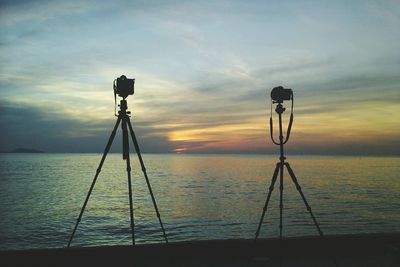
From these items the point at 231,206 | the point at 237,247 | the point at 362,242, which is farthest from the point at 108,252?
the point at 231,206

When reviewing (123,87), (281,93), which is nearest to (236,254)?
(281,93)

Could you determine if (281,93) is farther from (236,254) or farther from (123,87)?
(236,254)

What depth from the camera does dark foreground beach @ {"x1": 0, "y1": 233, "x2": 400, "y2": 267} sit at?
16.3 ft

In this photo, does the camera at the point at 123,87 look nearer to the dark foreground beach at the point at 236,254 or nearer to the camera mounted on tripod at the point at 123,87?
the camera mounted on tripod at the point at 123,87

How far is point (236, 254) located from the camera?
5.43m

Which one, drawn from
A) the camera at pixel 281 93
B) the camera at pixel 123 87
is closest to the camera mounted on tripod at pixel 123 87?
the camera at pixel 123 87

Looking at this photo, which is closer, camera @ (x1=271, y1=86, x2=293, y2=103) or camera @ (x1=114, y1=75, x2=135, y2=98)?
camera @ (x1=114, y1=75, x2=135, y2=98)

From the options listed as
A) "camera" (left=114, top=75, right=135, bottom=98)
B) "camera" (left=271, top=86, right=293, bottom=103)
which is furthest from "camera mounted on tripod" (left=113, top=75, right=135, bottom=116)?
"camera" (left=271, top=86, right=293, bottom=103)

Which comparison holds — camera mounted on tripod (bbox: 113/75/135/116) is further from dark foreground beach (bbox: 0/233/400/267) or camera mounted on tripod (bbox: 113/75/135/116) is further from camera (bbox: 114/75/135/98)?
dark foreground beach (bbox: 0/233/400/267)

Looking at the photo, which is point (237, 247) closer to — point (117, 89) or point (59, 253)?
point (59, 253)

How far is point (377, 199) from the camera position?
31.5 metres

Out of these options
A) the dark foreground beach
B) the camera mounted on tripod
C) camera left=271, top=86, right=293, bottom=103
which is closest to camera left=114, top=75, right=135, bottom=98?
the camera mounted on tripod

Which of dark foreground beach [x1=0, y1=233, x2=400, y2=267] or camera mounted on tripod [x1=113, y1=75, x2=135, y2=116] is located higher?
camera mounted on tripod [x1=113, y1=75, x2=135, y2=116]

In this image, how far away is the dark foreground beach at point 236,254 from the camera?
16.3ft
